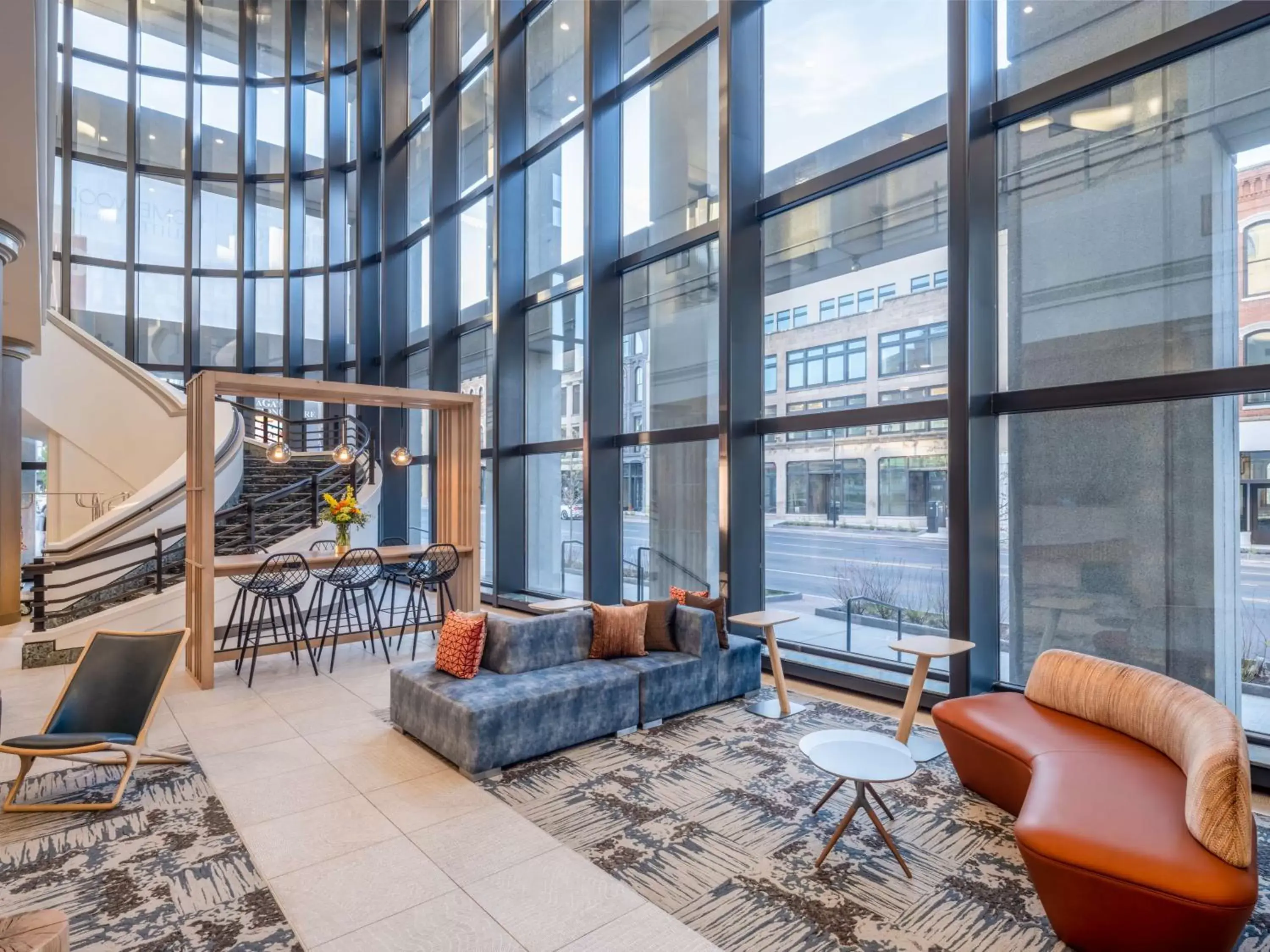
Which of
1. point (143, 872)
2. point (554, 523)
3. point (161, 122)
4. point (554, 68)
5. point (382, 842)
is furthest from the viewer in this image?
point (161, 122)

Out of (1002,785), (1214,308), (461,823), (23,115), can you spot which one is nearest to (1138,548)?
(1214,308)

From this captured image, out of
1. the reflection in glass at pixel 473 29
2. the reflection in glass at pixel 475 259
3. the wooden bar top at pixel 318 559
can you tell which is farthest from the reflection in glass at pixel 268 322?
the wooden bar top at pixel 318 559

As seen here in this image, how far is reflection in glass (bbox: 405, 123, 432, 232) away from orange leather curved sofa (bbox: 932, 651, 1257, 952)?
11168mm

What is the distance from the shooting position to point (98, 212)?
41.6 ft

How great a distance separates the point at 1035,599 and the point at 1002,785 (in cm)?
169

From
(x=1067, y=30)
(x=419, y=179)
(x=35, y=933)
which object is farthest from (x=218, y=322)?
(x=1067, y=30)

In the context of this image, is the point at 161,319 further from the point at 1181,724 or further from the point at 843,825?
the point at 1181,724

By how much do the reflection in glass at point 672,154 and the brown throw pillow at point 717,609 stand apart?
12.1 ft

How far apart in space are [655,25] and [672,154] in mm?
1515

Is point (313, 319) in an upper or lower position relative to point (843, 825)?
upper

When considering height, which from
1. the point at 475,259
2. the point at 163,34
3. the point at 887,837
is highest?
the point at 163,34

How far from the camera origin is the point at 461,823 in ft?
10.8

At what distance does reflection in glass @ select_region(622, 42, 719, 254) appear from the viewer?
22.4 ft

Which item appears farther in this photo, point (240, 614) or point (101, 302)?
point (101, 302)
